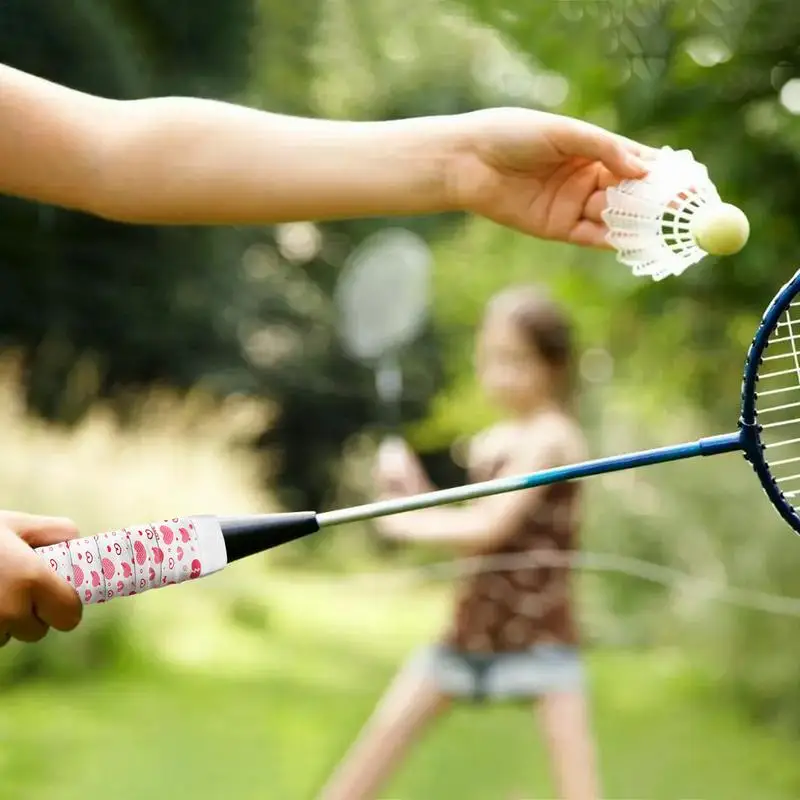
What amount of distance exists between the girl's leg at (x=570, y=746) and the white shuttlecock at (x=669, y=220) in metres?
0.83

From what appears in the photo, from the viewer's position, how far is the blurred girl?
1.59 m

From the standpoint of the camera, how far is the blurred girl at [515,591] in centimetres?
159

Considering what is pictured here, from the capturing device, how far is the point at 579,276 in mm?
2199

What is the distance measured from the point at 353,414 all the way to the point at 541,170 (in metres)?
2.93

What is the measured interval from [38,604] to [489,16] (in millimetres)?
1386

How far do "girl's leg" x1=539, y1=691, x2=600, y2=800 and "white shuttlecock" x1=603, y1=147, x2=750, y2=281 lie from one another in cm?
83

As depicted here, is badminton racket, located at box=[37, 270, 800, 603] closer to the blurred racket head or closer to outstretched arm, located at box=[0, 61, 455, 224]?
outstretched arm, located at box=[0, 61, 455, 224]

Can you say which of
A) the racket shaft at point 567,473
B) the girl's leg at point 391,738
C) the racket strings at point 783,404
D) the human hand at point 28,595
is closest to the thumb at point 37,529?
the human hand at point 28,595

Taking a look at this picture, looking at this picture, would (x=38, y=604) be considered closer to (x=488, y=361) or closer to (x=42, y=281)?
(x=488, y=361)

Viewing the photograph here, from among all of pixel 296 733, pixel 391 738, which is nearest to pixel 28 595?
pixel 391 738

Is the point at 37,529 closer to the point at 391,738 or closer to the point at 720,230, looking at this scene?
the point at 720,230

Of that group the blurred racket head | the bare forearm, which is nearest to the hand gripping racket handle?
the bare forearm

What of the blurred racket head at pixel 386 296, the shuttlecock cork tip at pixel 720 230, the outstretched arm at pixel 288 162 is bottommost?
the shuttlecock cork tip at pixel 720 230

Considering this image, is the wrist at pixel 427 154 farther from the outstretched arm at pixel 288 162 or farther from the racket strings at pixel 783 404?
the racket strings at pixel 783 404
